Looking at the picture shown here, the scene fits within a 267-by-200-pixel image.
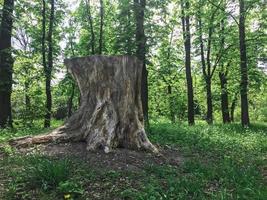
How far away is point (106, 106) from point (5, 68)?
8.10m

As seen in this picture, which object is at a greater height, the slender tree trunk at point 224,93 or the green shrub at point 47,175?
the slender tree trunk at point 224,93

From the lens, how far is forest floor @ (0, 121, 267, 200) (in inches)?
260

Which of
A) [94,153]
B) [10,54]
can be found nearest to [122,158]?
[94,153]

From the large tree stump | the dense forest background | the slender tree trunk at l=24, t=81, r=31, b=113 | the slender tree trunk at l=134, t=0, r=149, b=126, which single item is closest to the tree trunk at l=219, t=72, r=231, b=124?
the dense forest background

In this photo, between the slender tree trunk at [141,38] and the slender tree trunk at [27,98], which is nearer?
the slender tree trunk at [27,98]

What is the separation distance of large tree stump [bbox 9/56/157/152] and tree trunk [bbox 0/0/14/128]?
6.53 meters

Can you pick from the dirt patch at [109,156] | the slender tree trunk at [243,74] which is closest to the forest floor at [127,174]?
the dirt patch at [109,156]

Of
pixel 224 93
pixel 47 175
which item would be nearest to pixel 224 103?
pixel 224 93

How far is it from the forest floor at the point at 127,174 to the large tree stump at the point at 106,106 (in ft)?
1.41

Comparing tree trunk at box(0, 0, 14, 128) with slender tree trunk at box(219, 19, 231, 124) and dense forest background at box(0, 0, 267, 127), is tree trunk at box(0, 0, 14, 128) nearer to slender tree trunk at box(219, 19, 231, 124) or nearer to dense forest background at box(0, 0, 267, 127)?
dense forest background at box(0, 0, 267, 127)

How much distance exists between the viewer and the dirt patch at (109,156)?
8.31m

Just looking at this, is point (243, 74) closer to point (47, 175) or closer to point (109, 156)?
point (109, 156)

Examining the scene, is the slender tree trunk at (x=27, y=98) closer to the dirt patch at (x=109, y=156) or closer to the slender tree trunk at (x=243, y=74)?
the dirt patch at (x=109, y=156)

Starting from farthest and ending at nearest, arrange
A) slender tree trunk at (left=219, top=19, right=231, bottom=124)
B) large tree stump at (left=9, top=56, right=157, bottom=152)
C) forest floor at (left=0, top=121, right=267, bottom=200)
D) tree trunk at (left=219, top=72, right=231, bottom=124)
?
1. tree trunk at (left=219, top=72, right=231, bottom=124)
2. slender tree trunk at (left=219, top=19, right=231, bottom=124)
3. large tree stump at (left=9, top=56, right=157, bottom=152)
4. forest floor at (left=0, top=121, right=267, bottom=200)
